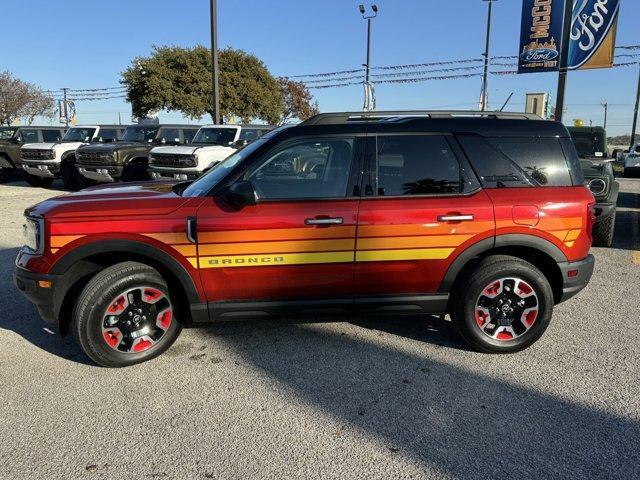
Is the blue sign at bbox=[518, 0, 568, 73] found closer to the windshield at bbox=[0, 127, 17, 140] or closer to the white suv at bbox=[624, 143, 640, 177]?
the white suv at bbox=[624, 143, 640, 177]

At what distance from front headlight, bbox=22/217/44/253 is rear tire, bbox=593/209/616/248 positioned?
7044 millimetres

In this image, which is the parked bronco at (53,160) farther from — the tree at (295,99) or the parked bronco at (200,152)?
the tree at (295,99)

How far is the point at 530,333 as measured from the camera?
3.79 m

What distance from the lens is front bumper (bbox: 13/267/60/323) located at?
11.2 feet

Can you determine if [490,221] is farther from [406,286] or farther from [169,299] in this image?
[169,299]

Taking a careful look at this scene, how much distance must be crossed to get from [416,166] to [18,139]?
16.2m

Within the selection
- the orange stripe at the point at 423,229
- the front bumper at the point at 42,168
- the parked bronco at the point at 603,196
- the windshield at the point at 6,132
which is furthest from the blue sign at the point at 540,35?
the windshield at the point at 6,132

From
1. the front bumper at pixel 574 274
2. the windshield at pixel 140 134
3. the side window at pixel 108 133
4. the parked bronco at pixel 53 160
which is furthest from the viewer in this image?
the side window at pixel 108 133

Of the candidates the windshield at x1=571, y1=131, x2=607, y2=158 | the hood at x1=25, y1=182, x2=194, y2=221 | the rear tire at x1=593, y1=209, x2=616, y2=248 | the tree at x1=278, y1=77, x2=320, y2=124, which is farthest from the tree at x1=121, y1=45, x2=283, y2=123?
the hood at x1=25, y1=182, x2=194, y2=221

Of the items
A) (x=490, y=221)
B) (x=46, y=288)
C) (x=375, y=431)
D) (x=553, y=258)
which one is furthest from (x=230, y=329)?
(x=553, y=258)

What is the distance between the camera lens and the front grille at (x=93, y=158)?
40.6 feet

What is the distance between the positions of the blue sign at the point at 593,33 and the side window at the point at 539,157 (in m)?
10.2

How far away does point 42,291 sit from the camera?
11.2 feet

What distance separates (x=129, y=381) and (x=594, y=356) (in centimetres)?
338
